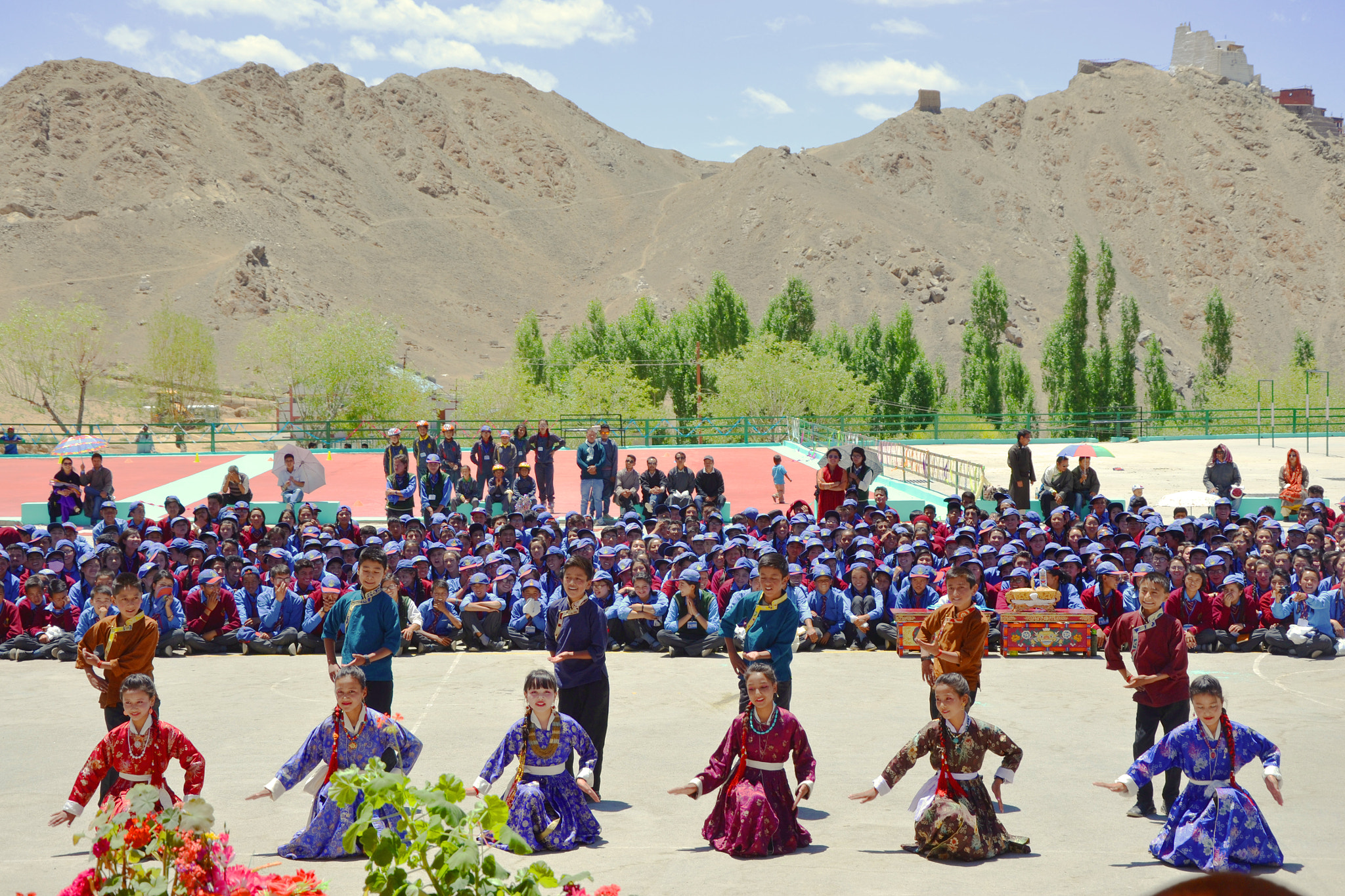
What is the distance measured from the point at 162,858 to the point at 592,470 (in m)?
15.9

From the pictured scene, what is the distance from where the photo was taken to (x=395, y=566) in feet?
43.6

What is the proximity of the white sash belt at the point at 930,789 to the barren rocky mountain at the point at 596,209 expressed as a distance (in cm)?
9218

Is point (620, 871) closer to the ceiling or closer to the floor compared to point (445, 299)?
closer to the floor

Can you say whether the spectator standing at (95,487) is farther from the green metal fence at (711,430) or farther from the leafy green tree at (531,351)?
the leafy green tree at (531,351)

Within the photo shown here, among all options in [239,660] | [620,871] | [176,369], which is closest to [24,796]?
[620,871]

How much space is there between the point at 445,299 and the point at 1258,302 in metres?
86.3

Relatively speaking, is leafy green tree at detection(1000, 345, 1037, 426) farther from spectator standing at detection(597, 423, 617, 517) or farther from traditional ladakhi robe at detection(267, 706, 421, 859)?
traditional ladakhi robe at detection(267, 706, 421, 859)

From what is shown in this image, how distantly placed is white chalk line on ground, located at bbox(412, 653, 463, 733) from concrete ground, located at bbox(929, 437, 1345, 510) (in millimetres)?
15656

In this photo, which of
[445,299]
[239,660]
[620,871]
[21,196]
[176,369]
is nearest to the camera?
[620,871]

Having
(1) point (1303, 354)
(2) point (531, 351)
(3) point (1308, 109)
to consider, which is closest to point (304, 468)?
(2) point (531, 351)

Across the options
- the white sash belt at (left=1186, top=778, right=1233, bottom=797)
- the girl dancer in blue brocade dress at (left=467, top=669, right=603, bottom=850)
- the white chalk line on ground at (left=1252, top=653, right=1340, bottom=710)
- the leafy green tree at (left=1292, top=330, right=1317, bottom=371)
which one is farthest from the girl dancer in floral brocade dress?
the leafy green tree at (left=1292, top=330, right=1317, bottom=371)

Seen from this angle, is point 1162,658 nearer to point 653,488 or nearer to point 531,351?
point 653,488

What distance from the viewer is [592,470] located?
19.4 meters

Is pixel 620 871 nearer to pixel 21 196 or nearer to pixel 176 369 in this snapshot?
pixel 176 369
